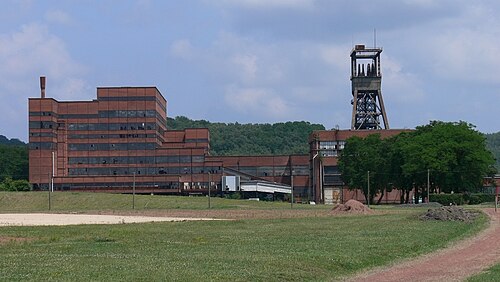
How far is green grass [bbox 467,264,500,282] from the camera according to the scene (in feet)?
88.9

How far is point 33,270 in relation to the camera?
92.2ft

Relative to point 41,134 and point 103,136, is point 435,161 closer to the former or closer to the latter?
point 103,136

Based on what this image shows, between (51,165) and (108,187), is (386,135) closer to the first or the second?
(108,187)

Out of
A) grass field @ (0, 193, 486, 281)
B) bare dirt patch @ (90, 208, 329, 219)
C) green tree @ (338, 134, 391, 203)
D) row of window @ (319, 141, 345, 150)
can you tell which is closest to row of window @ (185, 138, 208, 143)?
row of window @ (319, 141, 345, 150)

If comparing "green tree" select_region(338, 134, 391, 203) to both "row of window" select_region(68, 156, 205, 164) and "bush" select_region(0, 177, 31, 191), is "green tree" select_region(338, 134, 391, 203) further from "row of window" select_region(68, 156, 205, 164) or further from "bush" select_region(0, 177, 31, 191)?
"bush" select_region(0, 177, 31, 191)

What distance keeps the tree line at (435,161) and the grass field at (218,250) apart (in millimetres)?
64750

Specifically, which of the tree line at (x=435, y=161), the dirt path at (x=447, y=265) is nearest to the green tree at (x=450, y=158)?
the tree line at (x=435, y=161)

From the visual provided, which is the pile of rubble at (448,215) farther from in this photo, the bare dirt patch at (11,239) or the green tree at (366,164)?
the green tree at (366,164)

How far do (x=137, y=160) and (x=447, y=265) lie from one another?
151 meters

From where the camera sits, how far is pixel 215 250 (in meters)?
37.5

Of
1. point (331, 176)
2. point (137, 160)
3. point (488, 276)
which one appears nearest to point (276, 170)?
point (331, 176)

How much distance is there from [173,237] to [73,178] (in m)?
131

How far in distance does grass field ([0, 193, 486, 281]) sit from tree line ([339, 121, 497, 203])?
64.7m

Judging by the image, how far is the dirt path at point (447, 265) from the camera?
94.4ft
